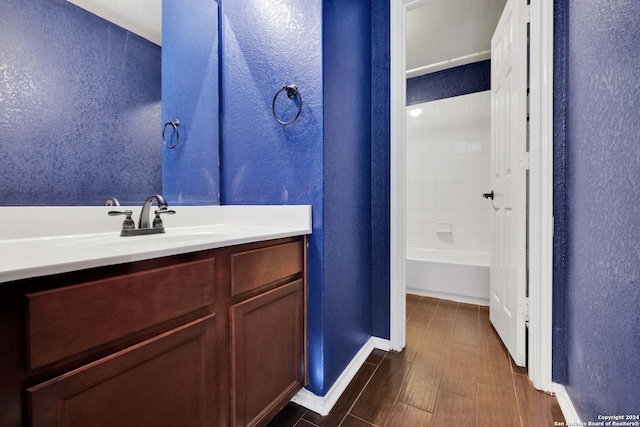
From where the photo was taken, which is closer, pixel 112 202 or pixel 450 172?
pixel 112 202

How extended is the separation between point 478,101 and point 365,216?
2398 millimetres

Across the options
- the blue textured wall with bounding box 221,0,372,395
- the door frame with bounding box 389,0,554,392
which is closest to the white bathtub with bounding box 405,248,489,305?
the door frame with bounding box 389,0,554,392

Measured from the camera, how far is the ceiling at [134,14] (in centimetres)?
108

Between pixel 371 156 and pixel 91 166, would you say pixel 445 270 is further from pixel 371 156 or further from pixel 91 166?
pixel 91 166

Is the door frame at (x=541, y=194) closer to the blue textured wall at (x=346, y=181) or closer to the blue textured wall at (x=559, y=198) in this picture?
the blue textured wall at (x=559, y=198)

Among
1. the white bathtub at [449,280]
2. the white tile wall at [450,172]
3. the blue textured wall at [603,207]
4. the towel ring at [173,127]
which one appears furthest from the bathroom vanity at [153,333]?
the white tile wall at [450,172]

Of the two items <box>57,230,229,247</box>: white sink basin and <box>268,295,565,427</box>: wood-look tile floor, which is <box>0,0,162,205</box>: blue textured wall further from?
<box>268,295,565,427</box>: wood-look tile floor

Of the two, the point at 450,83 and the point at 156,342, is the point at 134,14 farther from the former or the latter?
the point at 450,83

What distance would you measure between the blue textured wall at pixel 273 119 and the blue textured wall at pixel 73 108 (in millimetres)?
360

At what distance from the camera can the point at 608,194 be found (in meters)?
0.94

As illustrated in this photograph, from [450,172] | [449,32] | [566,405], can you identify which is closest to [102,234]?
Result: [566,405]

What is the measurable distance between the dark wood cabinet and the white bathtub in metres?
1.91

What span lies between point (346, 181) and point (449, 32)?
7.14ft

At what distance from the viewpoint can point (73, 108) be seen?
1.00 metres
